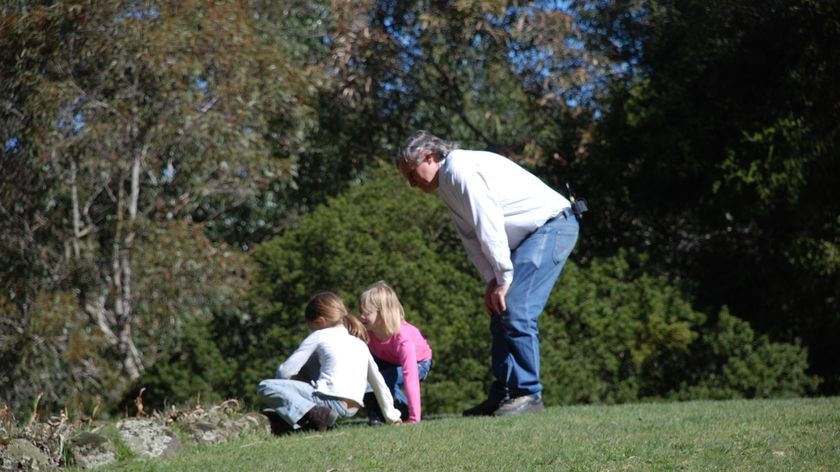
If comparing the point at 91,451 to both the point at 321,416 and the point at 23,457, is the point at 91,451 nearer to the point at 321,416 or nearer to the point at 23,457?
the point at 23,457

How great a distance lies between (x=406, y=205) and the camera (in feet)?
40.5

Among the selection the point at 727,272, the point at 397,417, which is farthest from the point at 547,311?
the point at 397,417

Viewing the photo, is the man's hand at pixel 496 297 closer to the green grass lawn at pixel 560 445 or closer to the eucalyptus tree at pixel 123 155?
the green grass lawn at pixel 560 445

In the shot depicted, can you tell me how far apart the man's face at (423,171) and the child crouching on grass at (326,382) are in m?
1.11

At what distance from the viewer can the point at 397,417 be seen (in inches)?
283

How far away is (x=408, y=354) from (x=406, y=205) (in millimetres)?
5089

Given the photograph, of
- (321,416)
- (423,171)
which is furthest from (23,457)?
(423,171)

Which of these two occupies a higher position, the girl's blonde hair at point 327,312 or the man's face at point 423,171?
the man's face at point 423,171

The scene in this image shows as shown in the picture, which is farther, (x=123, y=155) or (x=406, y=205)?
(x=123, y=155)

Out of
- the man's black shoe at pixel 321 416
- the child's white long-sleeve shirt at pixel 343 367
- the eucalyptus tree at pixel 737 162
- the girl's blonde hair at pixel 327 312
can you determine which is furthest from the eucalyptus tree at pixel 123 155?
the man's black shoe at pixel 321 416

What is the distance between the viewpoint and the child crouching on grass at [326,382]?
272 inches

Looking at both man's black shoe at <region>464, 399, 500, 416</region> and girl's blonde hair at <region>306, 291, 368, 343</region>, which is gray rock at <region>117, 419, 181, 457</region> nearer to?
girl's blonde hair at <region>306, 291, 368, 343</region>

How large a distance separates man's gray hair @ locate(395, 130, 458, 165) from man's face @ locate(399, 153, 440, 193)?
0.08ft

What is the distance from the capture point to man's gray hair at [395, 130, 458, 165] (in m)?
6.62
